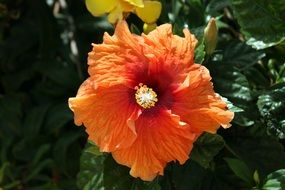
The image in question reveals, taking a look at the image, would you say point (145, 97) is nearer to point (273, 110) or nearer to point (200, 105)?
point (200, 105)

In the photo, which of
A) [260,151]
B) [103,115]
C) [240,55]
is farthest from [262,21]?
[103,115]

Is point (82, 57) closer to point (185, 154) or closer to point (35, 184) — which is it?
point (35, 184)

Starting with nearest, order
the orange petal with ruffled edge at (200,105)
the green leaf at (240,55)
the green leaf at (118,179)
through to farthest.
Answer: the orange petal with ruffled edge at (200,105), the green leaf at (118,179), the green leaf at (240,55)

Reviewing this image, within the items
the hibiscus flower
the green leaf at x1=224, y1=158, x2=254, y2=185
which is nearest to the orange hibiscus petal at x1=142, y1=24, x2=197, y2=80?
the hibiscus flower

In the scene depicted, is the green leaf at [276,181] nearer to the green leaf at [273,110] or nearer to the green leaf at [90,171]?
the green leaf at [273,110]

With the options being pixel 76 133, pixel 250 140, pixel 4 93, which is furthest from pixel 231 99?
pixel 4 93

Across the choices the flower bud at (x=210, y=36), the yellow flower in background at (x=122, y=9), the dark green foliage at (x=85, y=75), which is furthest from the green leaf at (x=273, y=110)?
the yellow flower in background at (x=122, y=9)
